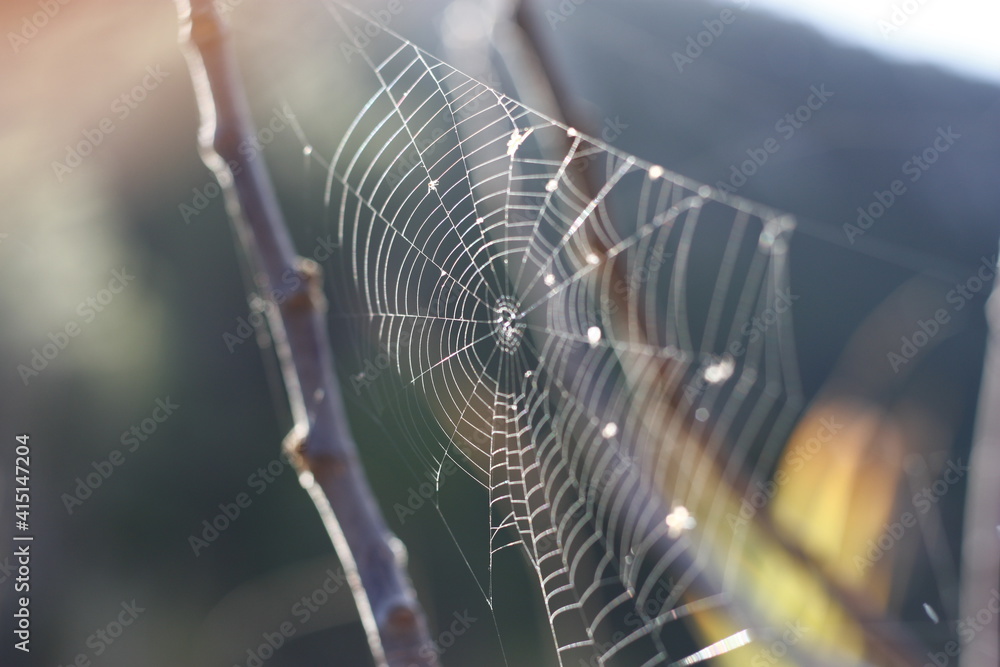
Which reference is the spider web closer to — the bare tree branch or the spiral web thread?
the spiral web thread

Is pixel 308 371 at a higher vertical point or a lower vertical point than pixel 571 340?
lower

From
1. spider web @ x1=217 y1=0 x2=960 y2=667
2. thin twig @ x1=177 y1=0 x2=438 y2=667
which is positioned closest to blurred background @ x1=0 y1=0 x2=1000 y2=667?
spider web @ x1=217 y1=0 x2=960 y2=667

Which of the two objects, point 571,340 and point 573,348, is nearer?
point 573,348

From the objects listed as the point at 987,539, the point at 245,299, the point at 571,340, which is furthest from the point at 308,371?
the point at 245,299

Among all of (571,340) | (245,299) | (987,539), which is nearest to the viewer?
(987,539)

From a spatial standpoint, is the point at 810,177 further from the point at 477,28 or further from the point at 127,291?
the point at 127,291

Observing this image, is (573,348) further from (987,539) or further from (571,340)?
(987,539)

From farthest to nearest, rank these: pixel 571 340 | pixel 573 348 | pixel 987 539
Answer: pixel 571 340, pixel 573 348, pixel 987 539

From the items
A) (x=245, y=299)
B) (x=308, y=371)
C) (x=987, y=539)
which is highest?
(x=245, y=299)
